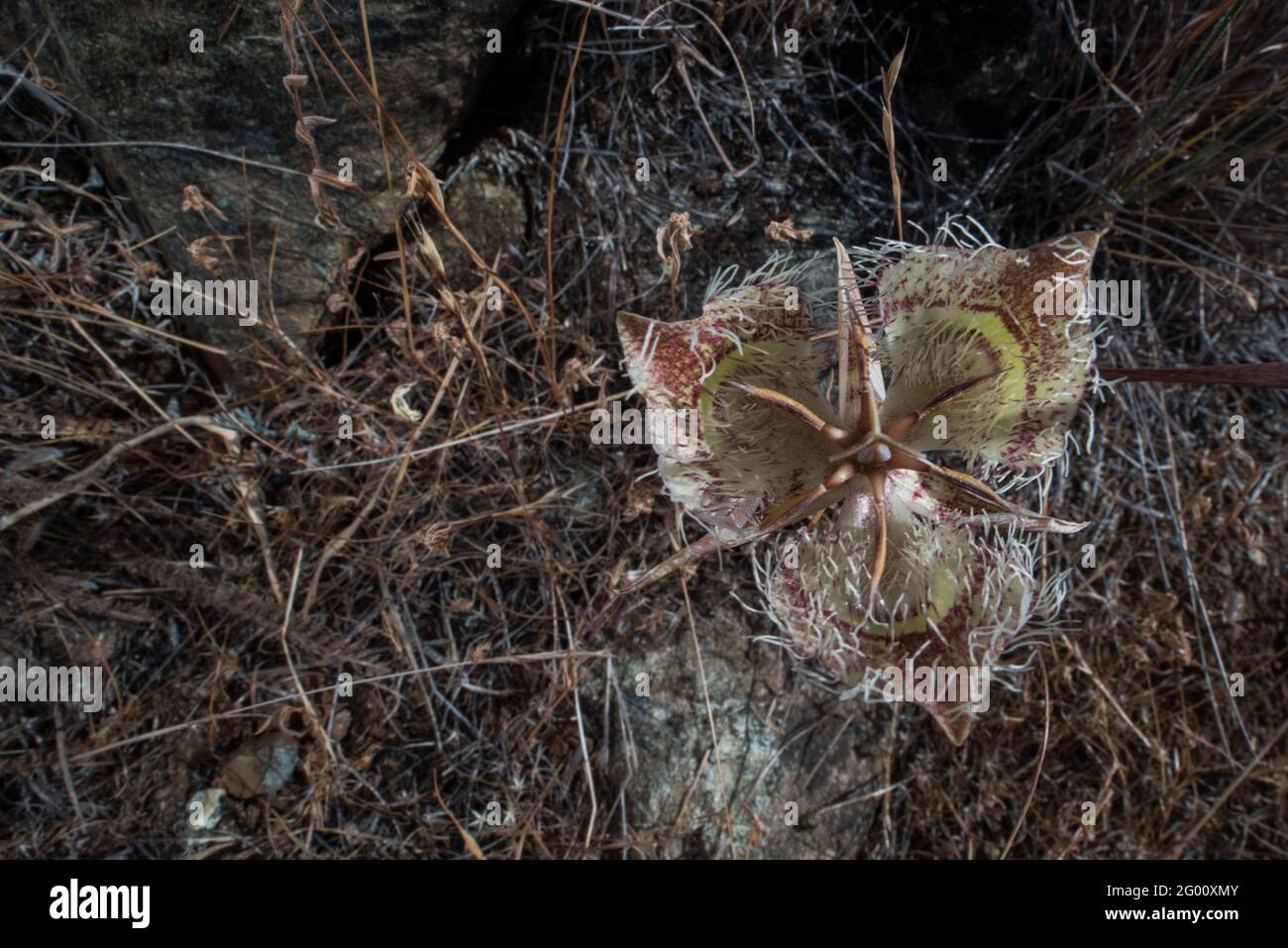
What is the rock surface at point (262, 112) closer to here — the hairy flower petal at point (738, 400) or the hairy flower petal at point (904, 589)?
the hairy flower petal at point (738, 400)

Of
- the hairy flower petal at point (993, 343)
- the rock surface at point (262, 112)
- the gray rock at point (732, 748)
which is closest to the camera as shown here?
the hairy flower petal at point (993, 343)

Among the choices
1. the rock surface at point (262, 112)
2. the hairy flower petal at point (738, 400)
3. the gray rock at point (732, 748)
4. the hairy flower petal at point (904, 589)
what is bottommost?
the gray rock at point (732, 748)

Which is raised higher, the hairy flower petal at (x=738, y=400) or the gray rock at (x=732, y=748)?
the hairy flower petal at (x=738, y=400)

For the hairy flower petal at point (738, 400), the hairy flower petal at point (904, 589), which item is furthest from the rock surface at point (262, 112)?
the hairy flower petal at point (904, 589)

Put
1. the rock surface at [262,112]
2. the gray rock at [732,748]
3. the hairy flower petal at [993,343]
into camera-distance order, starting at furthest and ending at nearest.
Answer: the gray rock at [732,748] < the rock surface at [262,112] < the hairy flower petal at [993,343]

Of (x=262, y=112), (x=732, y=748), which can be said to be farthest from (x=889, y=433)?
(x=262, y=112)
